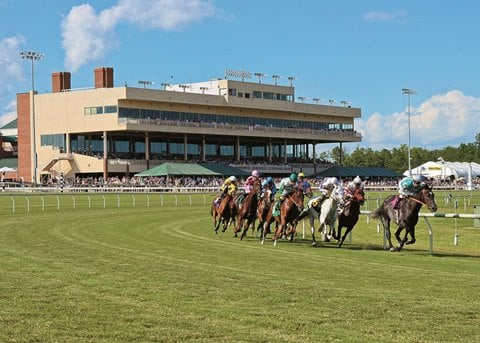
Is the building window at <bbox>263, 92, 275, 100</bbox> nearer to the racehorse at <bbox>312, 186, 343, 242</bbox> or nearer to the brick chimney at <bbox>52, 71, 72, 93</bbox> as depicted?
the brick chimney at <bbox>52, 71, 72, 93</bbox>

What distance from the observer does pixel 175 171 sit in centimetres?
7612

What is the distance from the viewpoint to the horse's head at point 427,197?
59.7 feet

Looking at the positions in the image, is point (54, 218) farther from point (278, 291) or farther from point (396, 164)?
point (396, 164)

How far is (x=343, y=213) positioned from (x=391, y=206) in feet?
4.43

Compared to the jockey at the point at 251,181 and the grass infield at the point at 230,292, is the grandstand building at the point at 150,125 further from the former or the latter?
the grass infield at the point at 230,292

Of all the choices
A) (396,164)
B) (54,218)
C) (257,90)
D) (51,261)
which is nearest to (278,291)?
(51,261)

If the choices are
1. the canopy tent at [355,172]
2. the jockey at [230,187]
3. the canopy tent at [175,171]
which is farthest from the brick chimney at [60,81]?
the jockey at [230,187]

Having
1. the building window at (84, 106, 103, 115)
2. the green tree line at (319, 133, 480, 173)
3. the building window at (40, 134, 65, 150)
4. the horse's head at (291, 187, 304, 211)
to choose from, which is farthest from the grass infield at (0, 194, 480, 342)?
the green tree line at (319, 133, 480, 173)

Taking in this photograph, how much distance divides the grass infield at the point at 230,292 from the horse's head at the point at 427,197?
118 cm

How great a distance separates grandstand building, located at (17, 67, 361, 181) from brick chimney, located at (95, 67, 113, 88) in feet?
0.36

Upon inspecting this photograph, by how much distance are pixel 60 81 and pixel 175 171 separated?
2255 cm

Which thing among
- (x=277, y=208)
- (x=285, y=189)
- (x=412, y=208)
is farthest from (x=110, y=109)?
(x=412, y=208)

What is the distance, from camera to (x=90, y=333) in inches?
311

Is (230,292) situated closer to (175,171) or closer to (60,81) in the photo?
(175,171)
